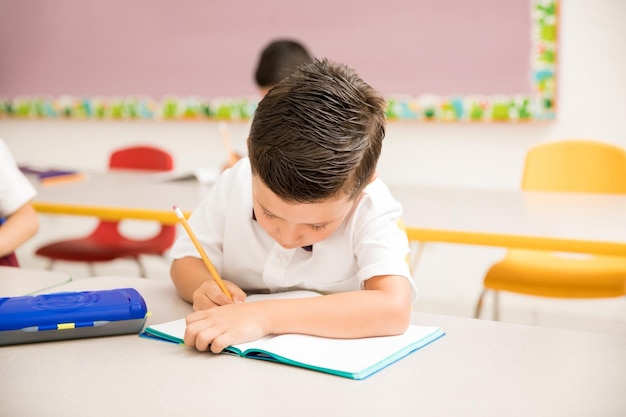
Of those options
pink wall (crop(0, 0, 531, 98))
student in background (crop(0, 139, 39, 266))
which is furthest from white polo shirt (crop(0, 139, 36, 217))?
pink wall (crop(0, 0, 531, 98))

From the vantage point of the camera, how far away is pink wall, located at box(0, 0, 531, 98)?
3092mm

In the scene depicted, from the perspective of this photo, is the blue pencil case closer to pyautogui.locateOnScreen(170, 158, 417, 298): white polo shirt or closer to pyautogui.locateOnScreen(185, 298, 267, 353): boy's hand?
pyautogui.locateOnScreen(185, 298, 267, 353): boy's hand

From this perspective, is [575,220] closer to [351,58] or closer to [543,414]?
[543,414]

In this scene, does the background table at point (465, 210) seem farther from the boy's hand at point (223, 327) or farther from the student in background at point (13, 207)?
the boy's hand at point (223, 327)

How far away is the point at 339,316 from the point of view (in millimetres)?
1007

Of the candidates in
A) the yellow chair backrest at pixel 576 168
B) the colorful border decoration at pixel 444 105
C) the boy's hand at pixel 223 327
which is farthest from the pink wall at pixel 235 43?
the boy's hand at pixel 223 327

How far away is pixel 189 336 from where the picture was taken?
946mm

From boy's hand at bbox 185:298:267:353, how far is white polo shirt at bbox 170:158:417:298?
212mm

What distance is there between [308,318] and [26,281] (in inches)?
22.6

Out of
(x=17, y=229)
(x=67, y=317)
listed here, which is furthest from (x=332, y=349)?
(x=17, y=229)

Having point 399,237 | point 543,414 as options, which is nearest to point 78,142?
point 399,237

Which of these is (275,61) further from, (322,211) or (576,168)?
(322,211)

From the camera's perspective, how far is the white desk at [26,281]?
1.23 m

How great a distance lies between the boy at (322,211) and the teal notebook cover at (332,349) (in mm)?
17
